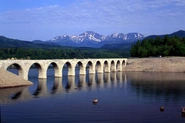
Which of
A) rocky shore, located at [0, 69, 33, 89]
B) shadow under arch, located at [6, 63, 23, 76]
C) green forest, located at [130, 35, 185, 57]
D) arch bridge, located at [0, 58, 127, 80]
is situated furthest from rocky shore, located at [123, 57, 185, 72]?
rocky shore, located at [0, 69, 33, 89]

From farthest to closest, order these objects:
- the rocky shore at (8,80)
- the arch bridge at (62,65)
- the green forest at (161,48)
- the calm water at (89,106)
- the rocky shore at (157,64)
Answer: the green forest at (161,48)
the rocky shore at (157,64)
the arch bridge at (62,65)
the rocky shore at (8,80)
the calm water at (89,106)

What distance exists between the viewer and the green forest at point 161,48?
4077 inches

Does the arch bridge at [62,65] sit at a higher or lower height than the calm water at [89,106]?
higher

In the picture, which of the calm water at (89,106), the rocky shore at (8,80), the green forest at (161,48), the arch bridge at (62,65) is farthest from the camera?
the green forest at (161,48)

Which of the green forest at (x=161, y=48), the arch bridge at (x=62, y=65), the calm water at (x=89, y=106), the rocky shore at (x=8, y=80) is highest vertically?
the green forest at (x=161, y=48)

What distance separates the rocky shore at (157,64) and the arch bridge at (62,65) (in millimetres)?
4700

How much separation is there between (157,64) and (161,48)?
39.9 feet

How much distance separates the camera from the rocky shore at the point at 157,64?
96.2m

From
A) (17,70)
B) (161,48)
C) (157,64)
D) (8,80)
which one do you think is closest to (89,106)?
(8,80)

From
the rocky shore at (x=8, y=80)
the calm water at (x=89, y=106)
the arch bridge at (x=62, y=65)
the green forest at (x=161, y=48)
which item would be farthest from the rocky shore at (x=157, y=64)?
the rocky shore at (x=8, y=80)

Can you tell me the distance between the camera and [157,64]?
99875mm

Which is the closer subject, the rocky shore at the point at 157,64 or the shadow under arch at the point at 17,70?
the shadow under arch at the point at 17,70

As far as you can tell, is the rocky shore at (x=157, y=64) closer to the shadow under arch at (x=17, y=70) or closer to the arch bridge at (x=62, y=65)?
the arch bridge at (x=62, y=65)

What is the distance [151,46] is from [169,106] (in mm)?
82275
